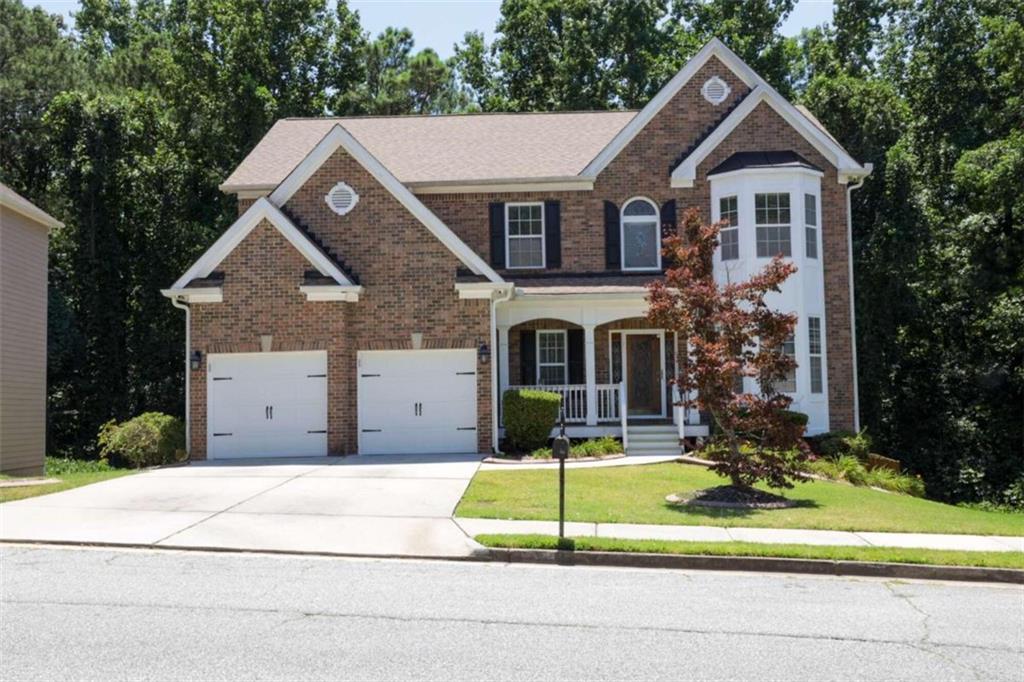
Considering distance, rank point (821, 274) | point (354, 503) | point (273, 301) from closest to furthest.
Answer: point (354, 503) < point (273, 301) < point (821, 274)

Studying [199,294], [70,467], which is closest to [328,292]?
[199,294]

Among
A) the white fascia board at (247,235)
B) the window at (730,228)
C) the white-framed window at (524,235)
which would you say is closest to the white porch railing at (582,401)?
the white-framed window at (524,235)

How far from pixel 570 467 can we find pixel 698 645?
10.4m

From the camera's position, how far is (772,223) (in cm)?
2119

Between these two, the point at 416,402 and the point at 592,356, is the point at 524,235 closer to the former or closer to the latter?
the point at 592,356

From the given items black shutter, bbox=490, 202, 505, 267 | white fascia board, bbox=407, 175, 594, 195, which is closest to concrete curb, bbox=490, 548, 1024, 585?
black shutter, bbox=490, 202, 505, 267

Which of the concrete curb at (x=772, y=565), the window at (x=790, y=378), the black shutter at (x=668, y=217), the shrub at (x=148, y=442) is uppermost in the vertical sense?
the black shutter at (x=668, y=217)

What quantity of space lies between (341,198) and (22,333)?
33.6ft

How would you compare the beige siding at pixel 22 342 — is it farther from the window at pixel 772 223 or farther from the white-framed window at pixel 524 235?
the window at pixel 772 223

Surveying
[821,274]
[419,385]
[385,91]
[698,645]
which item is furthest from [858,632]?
[385,91]

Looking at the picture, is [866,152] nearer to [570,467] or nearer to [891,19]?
[891,19]

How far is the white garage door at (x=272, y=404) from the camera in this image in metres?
19.3

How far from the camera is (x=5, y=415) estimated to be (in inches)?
888

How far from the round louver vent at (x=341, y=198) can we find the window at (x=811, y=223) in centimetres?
1051
